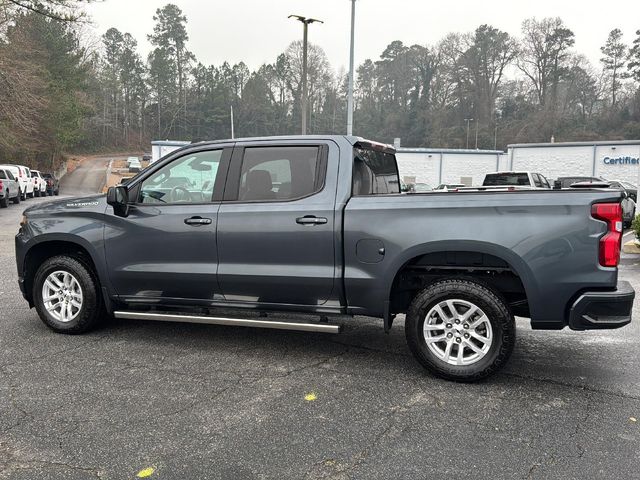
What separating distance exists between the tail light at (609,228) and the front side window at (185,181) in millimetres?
3064

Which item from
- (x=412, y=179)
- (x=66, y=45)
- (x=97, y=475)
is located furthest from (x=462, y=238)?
(x=66, y=45)

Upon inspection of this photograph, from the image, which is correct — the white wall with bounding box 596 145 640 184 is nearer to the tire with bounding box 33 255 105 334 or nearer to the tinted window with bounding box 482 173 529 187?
the tinted window with bounding box 482 173 529 187

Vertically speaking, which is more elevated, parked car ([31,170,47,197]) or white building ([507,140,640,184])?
white building ([507,140,640,184])

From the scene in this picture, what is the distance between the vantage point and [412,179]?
39.0m

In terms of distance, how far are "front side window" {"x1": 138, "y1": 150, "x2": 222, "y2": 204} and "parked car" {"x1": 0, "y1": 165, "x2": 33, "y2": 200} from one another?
80.7ft

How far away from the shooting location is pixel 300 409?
3674mm

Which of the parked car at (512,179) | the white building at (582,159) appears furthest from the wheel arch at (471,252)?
the white building at (582,159)

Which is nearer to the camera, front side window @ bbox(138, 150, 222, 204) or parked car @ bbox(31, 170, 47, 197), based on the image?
front side window @ bbox(138, 150, 222, 204)

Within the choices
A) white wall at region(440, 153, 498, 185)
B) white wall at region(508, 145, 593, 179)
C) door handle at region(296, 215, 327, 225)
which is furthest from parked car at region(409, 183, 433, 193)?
white wall at region(508, 145, 593, 179)

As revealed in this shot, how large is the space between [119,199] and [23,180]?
26725 millimetres

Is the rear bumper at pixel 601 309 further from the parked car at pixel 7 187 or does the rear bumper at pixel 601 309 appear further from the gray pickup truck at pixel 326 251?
the parked car at pixel 7 187

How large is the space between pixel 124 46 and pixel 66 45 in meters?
48.5

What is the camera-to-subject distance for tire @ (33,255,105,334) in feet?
17.0

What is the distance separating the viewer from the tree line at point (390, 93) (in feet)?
248
